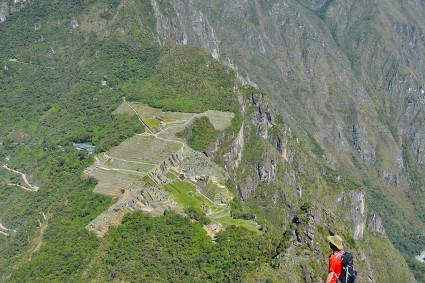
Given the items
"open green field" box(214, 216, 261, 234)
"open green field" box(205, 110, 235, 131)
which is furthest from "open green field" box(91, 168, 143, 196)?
"open green field" box(205, 110, 235, 131)

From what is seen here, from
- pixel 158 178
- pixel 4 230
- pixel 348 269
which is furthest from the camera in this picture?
pixel 4 230

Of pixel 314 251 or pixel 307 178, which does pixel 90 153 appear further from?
pixel 307 178

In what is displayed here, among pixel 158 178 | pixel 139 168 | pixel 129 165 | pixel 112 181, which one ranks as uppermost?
pixel 158 178

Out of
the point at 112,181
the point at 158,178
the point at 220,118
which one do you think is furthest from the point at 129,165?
the point at 220,118

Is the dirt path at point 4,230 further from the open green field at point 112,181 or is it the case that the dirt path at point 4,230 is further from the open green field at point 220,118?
the open green field at point 220,118

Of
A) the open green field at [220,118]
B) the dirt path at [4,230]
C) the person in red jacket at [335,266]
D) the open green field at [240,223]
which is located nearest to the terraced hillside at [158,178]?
the open green field at [240,223]

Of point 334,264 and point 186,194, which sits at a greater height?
point 334,264

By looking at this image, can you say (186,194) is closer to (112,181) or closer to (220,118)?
(112,181)

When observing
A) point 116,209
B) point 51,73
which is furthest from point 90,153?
point 51,73

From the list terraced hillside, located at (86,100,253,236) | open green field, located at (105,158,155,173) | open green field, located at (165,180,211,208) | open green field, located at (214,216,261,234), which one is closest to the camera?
terraced hillside, located at (86,100,253,236)

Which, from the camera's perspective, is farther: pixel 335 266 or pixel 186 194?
pixel 186 194

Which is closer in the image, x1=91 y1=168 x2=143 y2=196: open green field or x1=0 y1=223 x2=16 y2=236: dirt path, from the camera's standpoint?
x1=91 y1=168 x2=143 y2=196: open green field

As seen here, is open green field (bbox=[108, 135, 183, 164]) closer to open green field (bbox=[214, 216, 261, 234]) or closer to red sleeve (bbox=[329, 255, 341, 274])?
open green field (bbox=[214, 216, 261, 234])
